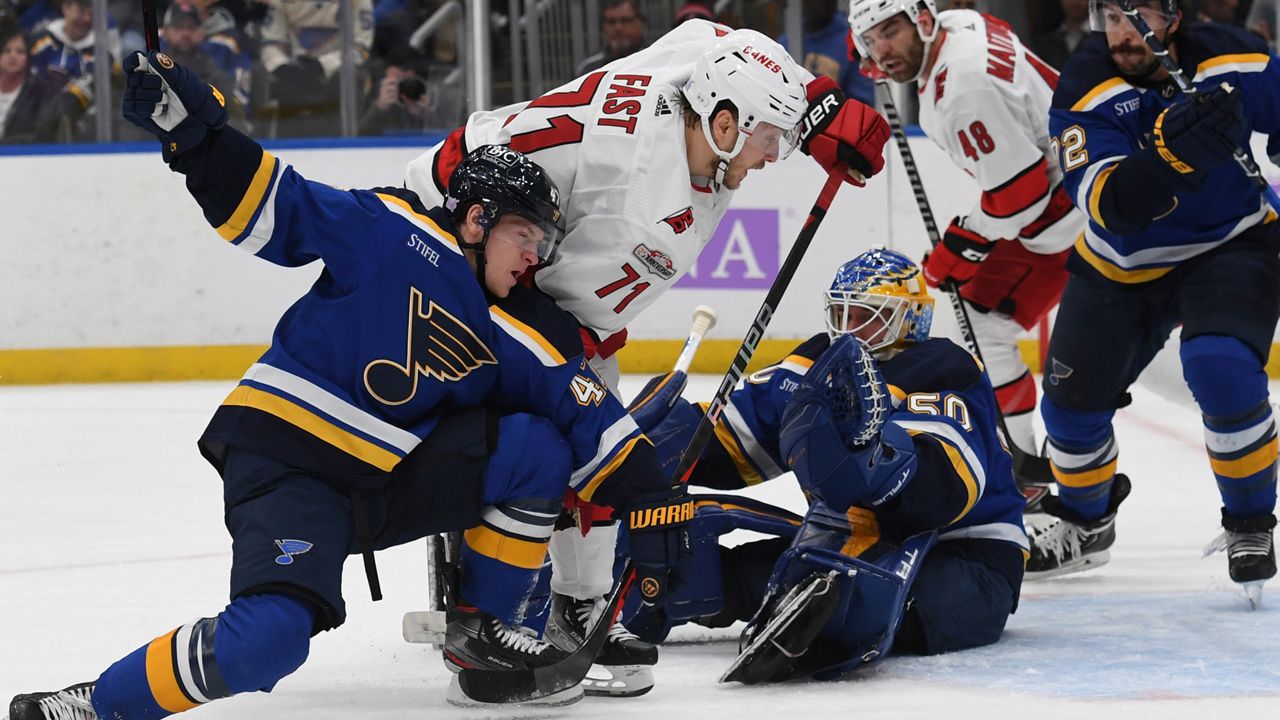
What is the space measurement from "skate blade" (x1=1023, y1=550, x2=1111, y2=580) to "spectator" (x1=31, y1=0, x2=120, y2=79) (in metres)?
4.62

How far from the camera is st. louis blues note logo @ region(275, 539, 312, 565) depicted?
2188 millimetres

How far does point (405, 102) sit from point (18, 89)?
154 centimetres

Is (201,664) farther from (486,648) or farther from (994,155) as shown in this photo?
(994,155)

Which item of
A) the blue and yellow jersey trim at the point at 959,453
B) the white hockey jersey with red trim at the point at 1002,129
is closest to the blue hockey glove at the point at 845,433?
the blue and yellow jersey trim at the point at 959,453

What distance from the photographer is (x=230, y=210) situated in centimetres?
222

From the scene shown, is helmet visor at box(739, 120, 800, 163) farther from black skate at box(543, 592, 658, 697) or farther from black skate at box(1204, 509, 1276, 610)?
black skate at box(1204, 509, 1276, 610)

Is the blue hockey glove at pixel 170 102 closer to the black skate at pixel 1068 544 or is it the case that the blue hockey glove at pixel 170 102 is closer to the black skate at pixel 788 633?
the black skate at pixel 788 633

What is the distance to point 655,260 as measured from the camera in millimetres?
2670

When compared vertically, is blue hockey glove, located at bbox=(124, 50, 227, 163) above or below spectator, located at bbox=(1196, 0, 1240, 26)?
below

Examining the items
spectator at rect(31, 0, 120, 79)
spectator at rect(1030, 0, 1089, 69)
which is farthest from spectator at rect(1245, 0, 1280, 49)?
spectator at rect(31, 0, 120, 79)

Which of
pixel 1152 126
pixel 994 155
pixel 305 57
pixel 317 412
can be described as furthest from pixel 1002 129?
pixel 305 57

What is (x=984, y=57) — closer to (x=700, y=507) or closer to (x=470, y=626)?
(x=700, y=507)

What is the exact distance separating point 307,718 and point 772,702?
0.67 metres

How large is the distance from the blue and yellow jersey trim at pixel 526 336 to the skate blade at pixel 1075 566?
1.56 meters
